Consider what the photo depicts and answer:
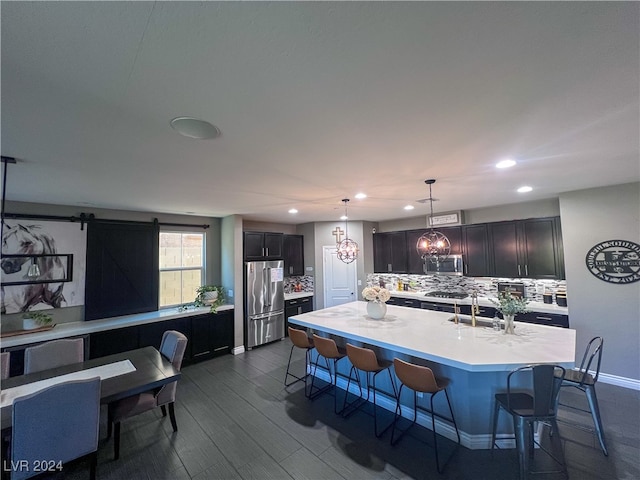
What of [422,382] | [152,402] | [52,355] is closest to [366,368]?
[422,382]

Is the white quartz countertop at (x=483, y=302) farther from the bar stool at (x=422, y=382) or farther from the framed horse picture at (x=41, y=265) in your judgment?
the framed horse picture at (x=41, y=265)

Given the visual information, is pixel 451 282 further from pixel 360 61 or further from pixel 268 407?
pixel 360 61

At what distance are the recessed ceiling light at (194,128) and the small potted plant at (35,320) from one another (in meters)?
3.79

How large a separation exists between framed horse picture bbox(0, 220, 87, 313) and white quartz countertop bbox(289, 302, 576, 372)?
3342 millimetres

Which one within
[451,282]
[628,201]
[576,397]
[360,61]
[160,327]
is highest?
[360,61]

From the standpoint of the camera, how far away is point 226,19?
0.85 metres

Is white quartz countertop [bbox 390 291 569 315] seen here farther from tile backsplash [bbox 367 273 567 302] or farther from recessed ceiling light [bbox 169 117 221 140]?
recessed ceiling light [bbox 169 117 221 140]

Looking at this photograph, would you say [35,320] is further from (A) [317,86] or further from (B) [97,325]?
(A) [317,86]

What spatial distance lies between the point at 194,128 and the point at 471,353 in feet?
8.74

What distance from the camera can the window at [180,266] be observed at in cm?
472

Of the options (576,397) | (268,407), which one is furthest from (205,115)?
(576,397)

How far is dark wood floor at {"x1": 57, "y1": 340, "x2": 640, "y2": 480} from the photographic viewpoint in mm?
2094

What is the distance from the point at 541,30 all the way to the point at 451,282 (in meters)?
5.16

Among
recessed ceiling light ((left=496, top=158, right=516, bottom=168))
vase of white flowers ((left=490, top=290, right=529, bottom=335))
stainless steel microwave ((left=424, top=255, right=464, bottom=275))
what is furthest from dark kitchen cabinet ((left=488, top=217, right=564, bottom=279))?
recessed ceiling light ((left=496, top=158, right=516, bottom=168))
